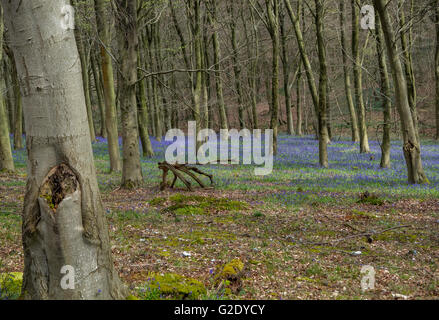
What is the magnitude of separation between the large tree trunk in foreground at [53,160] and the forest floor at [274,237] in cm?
111

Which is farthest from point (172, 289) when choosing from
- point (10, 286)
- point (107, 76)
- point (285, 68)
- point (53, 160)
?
point (285, 68)

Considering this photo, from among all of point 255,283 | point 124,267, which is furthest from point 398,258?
point 124,267

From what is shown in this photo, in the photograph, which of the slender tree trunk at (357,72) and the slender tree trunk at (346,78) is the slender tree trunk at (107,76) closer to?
the slender tree trunk at (357,72)

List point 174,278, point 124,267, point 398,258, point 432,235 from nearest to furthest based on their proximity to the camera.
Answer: point 174,278 → point 124,267 → point 398,258 → point 432,235

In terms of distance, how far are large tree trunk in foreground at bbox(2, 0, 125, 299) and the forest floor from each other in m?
1.11

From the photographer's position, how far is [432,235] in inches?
289

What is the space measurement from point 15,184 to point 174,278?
33.1ft

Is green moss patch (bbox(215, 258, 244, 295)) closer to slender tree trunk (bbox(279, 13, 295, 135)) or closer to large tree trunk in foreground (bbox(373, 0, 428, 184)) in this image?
large tree trunk in foreground (bbox(373, 0, 428, 184))

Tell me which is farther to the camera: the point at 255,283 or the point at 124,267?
the point at 124,267

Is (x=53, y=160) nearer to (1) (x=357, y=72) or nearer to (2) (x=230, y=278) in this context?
(2) (x=230, y=278)

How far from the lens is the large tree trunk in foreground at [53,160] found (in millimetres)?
3230

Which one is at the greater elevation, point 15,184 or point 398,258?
point 15,184

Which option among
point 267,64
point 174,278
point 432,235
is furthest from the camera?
point 267,64
